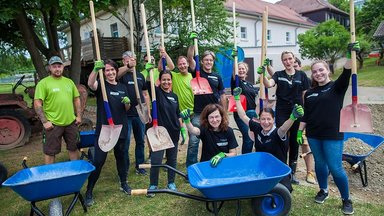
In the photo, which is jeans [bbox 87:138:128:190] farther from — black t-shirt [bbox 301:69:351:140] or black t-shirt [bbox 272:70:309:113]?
black t-shirt [bbox 301:69:351:140]

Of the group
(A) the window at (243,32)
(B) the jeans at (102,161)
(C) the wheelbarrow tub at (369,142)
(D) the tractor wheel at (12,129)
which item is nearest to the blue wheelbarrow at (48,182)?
(B) the jeans at (102,161)

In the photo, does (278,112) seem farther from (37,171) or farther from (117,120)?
(37,171)

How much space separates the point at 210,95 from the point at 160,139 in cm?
85

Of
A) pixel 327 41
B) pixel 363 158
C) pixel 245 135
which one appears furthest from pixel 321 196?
pixel 327 41

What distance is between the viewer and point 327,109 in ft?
9.29

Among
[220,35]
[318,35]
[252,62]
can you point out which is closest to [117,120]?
[220,35]

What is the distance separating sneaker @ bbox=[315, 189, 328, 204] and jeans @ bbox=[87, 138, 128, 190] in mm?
2069

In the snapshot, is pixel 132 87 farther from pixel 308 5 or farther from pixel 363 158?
pixel 308 5

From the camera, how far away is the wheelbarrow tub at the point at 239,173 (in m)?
2.33

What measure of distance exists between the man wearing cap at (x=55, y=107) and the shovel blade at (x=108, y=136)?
62 centimetres

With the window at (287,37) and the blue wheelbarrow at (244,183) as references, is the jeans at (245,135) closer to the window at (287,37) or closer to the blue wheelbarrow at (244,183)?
the blue wheelbarrow at (244,183)

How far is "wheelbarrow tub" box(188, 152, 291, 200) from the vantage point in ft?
7.64

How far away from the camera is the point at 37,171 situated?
2.89 meters

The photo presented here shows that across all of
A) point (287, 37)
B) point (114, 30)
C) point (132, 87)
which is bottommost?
point (132, 87)
